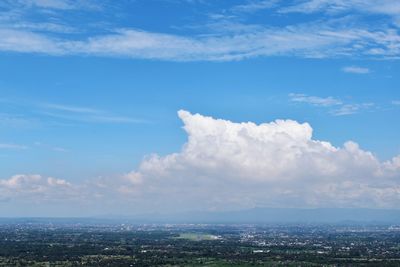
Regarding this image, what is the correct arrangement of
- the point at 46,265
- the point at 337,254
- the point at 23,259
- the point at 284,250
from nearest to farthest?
the point at 46,265 < the point at 23,259 < the point at 337,254 < the point at 284,250

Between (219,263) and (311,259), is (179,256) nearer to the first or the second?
(219,263)

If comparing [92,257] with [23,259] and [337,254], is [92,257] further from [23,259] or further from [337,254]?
[337,254]

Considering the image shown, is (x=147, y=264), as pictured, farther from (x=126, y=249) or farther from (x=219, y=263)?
(x=126, y=249)

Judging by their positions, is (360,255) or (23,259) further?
(360,255)

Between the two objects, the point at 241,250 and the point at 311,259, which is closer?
the point at 311,259

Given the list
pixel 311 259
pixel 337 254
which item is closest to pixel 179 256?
pixel 311 259

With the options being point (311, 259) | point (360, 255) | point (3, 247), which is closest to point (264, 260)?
point (311, 259)

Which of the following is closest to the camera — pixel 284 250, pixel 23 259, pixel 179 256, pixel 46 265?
pixel 46 265

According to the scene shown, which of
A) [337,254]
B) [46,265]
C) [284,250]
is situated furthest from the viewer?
[284,250]

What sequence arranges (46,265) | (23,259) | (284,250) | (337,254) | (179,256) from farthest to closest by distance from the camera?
(284,250)
(337,254)
(179,256)
(23,259)
(46,265)
